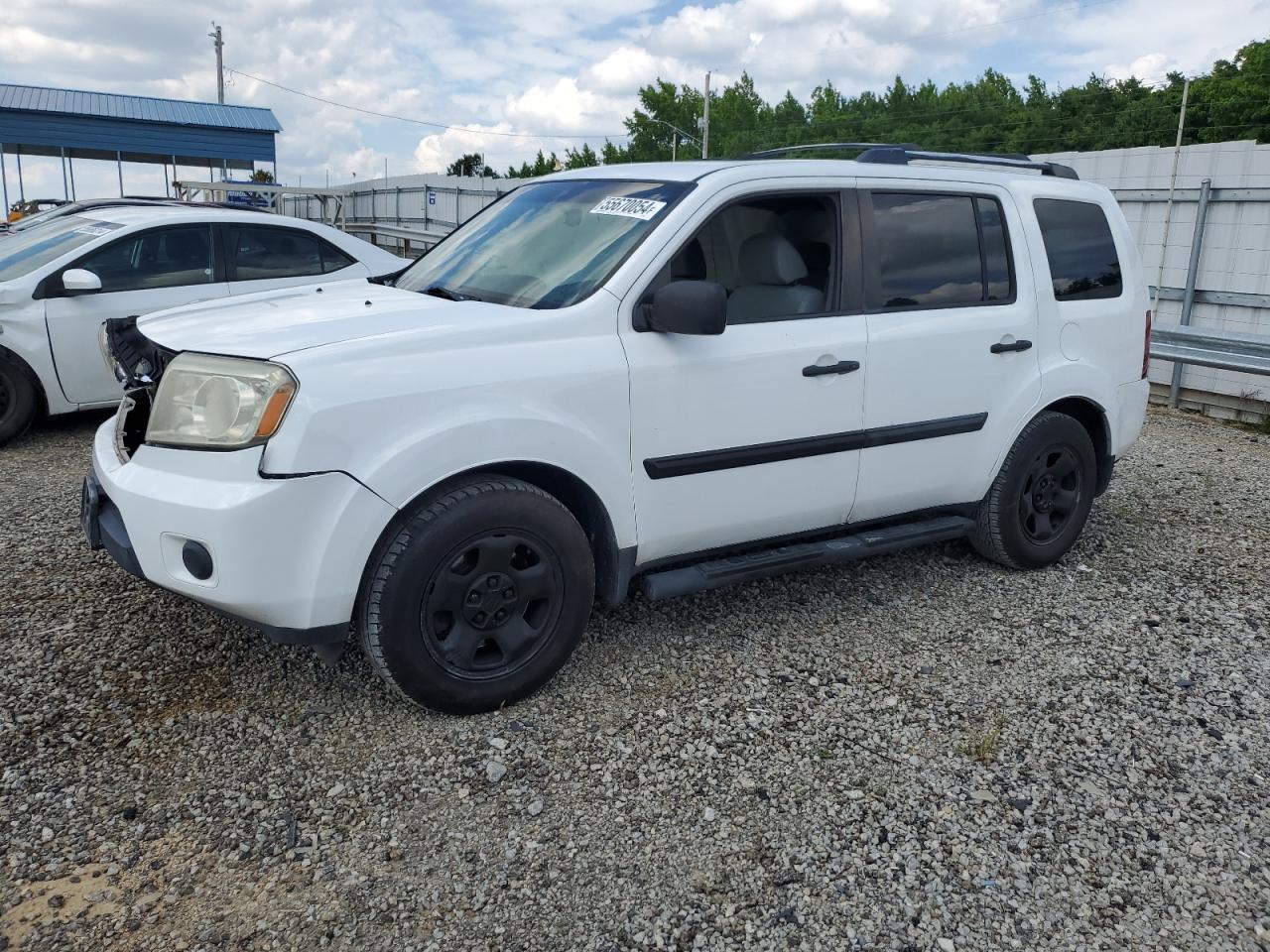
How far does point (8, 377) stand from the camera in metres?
6.59

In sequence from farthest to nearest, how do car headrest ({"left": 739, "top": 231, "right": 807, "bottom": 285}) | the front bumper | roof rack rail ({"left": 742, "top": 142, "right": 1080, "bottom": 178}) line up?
roof rack rail ({"left": 742, "top": 142, "right": 1080, "bottom": 178}) → car headrest ({"left": 739, "top": 231, "right": 807, "bottom": 285}) → the front bumper

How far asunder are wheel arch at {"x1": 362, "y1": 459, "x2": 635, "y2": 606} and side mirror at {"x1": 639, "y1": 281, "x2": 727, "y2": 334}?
0.61m

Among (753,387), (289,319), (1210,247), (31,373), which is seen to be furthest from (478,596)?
(1210,247)

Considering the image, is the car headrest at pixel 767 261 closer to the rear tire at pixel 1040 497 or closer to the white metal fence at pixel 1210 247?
the rear tire at pixel 1040 497

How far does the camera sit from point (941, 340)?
4168mm

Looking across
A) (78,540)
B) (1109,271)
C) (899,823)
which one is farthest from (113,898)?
(1109,271)

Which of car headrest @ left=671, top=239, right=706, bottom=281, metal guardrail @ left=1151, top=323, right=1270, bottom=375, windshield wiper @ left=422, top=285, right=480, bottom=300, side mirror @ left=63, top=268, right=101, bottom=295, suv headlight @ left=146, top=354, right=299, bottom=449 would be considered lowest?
metal guardrail @ left=1151, top=323, right=1270, bottom=375

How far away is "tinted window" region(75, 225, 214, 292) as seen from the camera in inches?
270

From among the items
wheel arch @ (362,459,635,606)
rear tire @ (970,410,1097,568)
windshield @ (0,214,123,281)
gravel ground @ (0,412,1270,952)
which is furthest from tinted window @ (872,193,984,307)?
windshield @ (0,214,123,281)

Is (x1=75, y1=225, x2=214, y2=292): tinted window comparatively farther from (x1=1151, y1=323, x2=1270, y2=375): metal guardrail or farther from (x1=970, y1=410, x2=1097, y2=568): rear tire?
(x1=1151, y1=323, x2=1270, y2=375): metal guardrail

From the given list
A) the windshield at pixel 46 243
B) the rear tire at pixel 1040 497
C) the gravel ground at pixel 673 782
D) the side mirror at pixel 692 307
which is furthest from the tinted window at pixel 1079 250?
the windshield at pixel 46 243

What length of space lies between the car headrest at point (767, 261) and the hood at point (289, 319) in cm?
103

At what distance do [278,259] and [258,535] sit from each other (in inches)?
206

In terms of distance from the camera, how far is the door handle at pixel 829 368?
378cm
